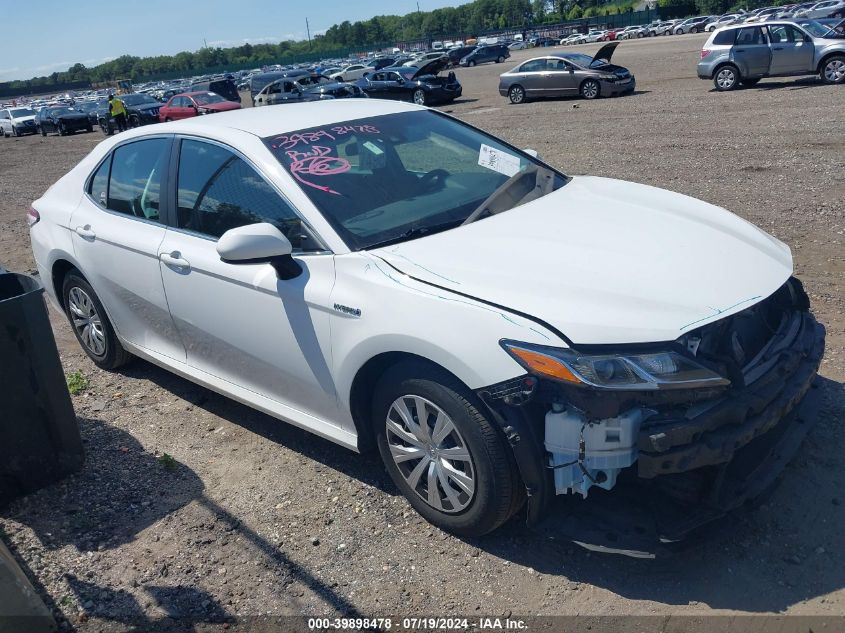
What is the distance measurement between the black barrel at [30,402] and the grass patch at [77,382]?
122cm

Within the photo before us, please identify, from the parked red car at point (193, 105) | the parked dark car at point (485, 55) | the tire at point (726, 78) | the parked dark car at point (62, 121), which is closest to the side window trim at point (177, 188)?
the tire at point (726, 78)

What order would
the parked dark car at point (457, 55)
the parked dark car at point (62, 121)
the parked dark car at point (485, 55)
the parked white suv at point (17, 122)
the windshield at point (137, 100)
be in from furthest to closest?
the parked dark car at point (457, 55) → the parked dark car at point (485, 55) → the parked white suv at point (17, 122) → the windshield at point (137, 100) → the parked dark car at point (62, 121)

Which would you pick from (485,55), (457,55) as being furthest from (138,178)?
(457,55)

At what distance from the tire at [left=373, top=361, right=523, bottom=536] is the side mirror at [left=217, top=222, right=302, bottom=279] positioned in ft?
2.44

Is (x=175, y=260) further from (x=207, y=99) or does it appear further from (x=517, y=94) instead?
(x=207, y=99)

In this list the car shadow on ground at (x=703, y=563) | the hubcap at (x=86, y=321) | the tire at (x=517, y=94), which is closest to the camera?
the car shadow on ground at (x=703, y=563)

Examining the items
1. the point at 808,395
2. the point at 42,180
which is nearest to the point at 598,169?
the point at 808,395

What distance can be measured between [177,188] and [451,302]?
6.81 feet

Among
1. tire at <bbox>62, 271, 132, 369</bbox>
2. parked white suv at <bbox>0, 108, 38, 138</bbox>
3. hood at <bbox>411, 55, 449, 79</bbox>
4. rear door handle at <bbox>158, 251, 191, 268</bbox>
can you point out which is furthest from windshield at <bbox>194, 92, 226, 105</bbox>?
rear door handle at <bbox>158, 251, 191, 268</bbox>

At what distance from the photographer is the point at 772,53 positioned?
1859 cm

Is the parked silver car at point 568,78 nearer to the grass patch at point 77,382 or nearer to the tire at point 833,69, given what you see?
the tire at point 833,69

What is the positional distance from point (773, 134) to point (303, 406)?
1093 centimetres

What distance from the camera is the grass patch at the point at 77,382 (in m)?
5.24

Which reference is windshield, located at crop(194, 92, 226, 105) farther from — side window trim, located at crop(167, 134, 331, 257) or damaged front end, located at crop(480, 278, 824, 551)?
damaged front end, located at crop(480, 278, 824, 551)
